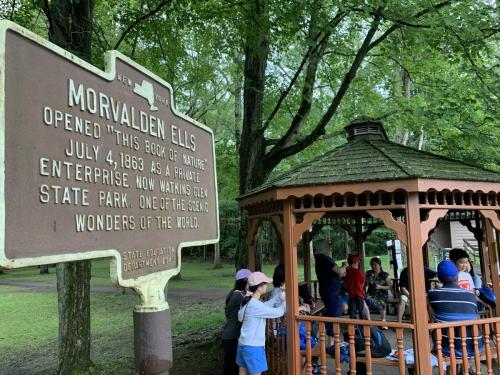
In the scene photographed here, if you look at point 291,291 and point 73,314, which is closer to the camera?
point 291,291

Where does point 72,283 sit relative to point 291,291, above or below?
above

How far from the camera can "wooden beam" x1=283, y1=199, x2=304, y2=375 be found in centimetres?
573

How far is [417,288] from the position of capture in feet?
17.4

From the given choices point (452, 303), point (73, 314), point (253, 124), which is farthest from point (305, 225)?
point (253, 124)

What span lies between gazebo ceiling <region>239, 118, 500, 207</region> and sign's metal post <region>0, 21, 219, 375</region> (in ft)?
9.51

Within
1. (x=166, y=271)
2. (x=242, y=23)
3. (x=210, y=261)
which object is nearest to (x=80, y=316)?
(x=166, y=271)

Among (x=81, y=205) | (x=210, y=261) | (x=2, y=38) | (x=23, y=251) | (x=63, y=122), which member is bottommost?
(x=210, y=261)

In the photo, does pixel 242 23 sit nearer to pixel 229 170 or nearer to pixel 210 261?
pixel 229 170

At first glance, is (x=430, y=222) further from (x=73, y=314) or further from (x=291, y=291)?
(x=73, y=314)

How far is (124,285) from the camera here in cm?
238

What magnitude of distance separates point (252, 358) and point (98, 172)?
12.2 feet

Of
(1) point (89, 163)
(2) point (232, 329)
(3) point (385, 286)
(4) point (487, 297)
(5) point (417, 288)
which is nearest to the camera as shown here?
(1) point (89, 163)

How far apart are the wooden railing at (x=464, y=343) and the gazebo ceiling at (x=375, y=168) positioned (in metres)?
1.83

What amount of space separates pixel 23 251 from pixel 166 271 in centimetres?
109
